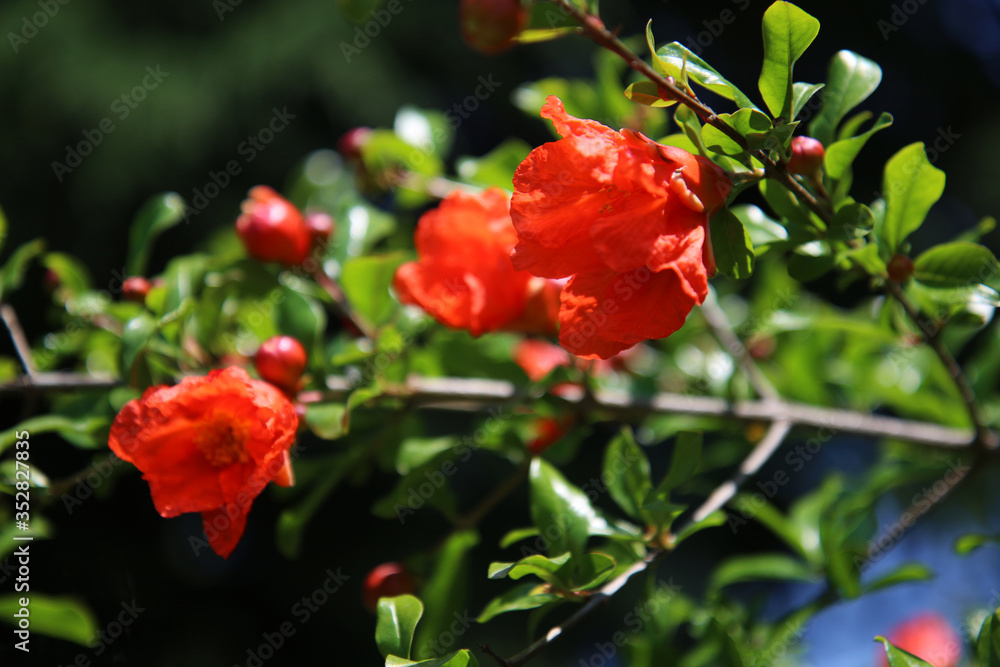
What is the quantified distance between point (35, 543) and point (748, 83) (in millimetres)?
2654

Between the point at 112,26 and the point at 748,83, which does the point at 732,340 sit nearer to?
the point at 748,83

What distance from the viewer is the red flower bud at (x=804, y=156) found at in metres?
0.65

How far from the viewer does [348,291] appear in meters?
1.07

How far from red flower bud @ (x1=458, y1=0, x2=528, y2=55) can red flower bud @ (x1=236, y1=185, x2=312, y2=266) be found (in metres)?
0.39

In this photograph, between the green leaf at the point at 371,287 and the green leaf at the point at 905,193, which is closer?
the green leaf at the point at 905,193

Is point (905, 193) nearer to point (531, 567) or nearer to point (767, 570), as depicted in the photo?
point (531, 567)

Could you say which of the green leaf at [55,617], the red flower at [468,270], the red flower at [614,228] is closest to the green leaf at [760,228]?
the red flower at [614,228]

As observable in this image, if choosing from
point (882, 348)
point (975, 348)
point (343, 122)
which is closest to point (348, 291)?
point (882, 348)

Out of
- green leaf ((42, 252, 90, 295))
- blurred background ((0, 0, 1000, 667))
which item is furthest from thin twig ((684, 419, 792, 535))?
blurred background ((0, 0, 1000, 667))

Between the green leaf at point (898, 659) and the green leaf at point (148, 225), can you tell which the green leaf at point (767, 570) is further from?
the green leaf at point (148, 225)

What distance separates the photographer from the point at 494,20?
0.72 metres

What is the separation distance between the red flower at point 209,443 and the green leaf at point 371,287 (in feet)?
1.06

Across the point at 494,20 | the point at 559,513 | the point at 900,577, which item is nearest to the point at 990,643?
the point at 900,577

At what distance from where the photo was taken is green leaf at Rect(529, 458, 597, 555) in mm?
750
